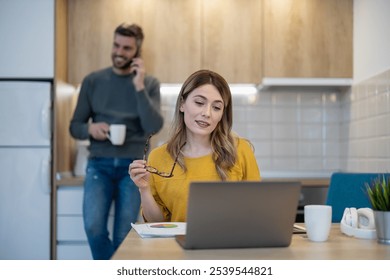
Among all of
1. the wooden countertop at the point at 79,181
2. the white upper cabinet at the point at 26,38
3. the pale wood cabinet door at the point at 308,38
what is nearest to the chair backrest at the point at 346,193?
the wooden countertop at the point at 79,181

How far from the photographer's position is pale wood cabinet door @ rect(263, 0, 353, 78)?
143 inches

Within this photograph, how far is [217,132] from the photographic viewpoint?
1967mm

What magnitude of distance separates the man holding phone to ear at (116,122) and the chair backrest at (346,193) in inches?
53.9

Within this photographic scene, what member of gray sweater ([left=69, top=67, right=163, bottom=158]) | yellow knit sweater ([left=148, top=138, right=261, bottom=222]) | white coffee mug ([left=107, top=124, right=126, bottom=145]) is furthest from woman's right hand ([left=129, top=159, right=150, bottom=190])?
gray sweater ([left=69, top=67, right=163, bottom=158])

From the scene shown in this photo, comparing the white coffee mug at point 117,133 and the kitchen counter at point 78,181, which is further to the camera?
the kitchen counter at point 78,181

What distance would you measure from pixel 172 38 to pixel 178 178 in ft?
6.36

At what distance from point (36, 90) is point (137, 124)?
616 millimetres

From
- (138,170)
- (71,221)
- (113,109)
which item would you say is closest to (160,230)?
(138,170)

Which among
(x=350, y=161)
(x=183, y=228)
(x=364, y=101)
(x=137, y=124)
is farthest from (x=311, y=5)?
(x=183, y=228)

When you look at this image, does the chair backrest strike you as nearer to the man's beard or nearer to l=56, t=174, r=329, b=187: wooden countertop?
l=56, t=174, r=329, b=187: wooden countertop

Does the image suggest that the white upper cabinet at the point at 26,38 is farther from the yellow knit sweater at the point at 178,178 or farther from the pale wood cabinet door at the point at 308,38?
the yellow knit sweater at the point at 178,178

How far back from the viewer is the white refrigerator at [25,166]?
135 inches

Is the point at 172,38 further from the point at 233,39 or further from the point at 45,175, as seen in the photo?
the point at 45,175

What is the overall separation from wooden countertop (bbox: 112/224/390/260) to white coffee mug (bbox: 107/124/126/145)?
182cm
